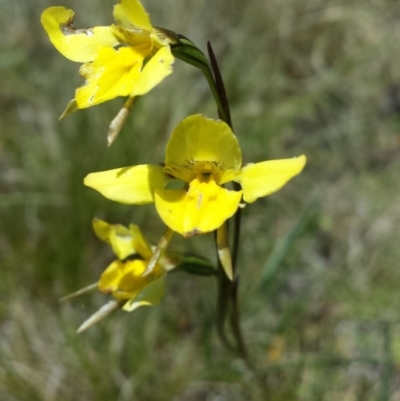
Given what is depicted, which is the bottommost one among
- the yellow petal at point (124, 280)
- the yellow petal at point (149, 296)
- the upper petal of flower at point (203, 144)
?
the yellow petal at point (149, 296)

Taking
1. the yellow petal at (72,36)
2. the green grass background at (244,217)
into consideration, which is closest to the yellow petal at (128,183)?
the yellow petal at (72,36)

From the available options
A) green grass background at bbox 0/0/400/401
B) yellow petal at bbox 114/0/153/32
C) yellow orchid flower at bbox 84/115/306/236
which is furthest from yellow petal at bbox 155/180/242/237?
green grass background at bbox 0/0/400/401

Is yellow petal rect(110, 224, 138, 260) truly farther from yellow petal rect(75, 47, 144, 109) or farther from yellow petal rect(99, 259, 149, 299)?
yellow petal rect(75, 47, 144, 109)

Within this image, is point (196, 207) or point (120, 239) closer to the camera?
point (196, 207)

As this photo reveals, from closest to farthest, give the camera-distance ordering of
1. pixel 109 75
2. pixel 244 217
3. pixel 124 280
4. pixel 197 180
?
pixel 109 75, pixel 197 180, pixel 124 280, pixel 244 217

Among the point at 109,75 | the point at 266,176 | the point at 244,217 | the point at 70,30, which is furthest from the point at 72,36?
the point at 244,217

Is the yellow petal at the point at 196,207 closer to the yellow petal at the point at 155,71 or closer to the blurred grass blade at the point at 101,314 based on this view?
the yellow petal at the point at 155,71

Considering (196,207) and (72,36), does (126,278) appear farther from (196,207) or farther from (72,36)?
(72,36)

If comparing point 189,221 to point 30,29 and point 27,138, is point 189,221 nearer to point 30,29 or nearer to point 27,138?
point 27,138
